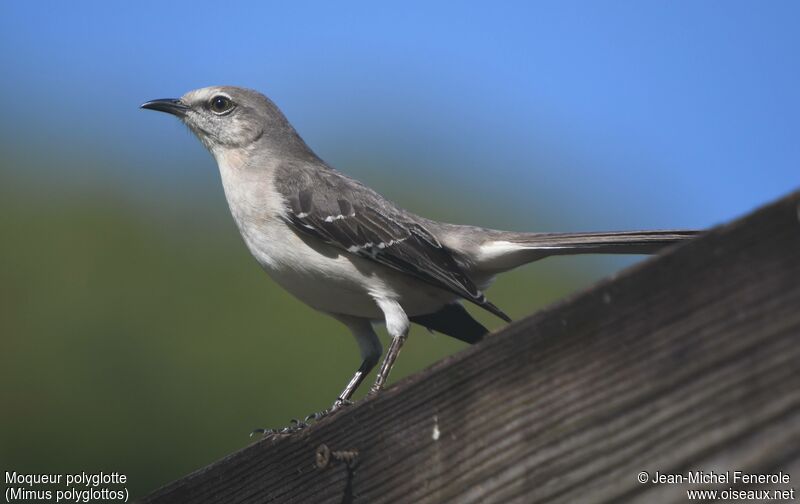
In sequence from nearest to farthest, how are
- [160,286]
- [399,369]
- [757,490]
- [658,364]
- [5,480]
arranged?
[757,490] → [658,364] → [5,480] → [399,369] → [160,286]

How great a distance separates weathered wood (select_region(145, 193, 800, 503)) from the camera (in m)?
2.00

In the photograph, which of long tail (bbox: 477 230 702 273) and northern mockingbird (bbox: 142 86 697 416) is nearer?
long tail (bbox: 477 230 702 273)

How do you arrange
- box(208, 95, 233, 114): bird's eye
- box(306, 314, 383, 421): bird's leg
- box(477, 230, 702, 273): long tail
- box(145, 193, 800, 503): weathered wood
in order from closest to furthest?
box(145, 193, 800, 503): weathered wood → box(477, 230, 702, 273): long tail → box(306, 314, 383, 421): bird's leg → box(208, 95, 233, 114): bird's eye

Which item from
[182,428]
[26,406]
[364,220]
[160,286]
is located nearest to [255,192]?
[364,220]

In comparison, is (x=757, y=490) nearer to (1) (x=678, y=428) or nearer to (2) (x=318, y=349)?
(1) (x=678, y=428)

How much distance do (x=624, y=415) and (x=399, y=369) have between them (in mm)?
8528

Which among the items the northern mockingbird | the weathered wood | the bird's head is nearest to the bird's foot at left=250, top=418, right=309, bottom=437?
the weathered wood

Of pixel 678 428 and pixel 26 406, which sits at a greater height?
pixel 26 406

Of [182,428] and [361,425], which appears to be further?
[182,428]

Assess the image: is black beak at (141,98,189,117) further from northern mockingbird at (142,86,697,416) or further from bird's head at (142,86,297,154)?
northern mockingbird at (142,86,697,416)

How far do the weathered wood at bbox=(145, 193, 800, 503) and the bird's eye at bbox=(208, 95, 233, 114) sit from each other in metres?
4.41

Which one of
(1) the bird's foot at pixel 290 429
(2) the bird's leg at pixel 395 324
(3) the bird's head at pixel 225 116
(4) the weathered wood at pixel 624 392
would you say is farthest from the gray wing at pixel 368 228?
(4) the weathered wood at pixel 624 392

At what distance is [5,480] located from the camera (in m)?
8.97

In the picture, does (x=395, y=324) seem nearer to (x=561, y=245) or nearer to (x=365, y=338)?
(x=365, y=338)
